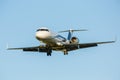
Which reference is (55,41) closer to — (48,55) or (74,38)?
(48,55)

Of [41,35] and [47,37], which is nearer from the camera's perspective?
[41,35]

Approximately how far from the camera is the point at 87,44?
194 ft

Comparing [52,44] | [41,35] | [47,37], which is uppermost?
[41,35]

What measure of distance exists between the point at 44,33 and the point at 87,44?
720 centimetres

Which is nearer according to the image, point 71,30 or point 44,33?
point 44,33

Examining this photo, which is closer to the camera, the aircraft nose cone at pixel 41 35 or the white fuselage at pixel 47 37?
the aircraft nose cone at pixel 41 35

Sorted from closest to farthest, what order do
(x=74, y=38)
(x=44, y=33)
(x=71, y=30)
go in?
(x=44, y=33), (x=74, y=38), (x=71, y=30)

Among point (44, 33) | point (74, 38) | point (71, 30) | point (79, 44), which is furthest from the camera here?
point (71, 30)

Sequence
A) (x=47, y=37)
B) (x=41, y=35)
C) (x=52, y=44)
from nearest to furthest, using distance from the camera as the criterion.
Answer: (x=41, y=35) < (x=47, y=37) < (x=52, y=44)

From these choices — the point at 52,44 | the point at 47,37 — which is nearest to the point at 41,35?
the point at 47,37

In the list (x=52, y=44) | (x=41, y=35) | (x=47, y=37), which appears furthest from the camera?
(x=52, y=44)

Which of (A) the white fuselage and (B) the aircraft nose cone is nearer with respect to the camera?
(B) the aircraft nose cone

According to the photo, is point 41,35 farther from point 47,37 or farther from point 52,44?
point 52,44

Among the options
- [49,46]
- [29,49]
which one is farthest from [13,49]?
[49,46]
